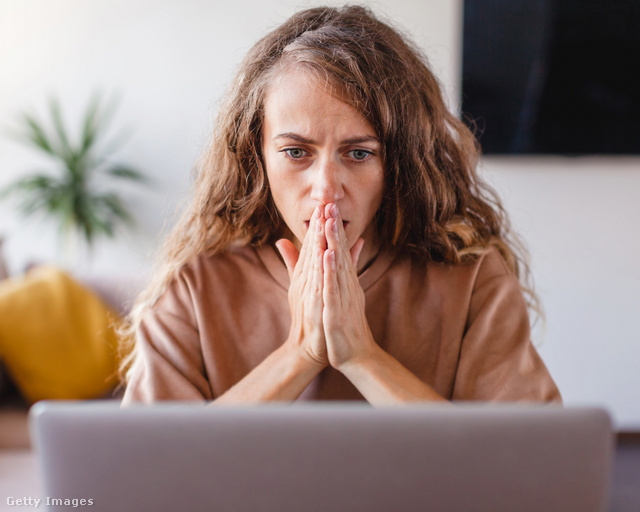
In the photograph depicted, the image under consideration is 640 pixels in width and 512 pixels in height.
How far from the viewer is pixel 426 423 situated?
0.48m

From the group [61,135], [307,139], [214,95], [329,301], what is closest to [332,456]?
[329,301]

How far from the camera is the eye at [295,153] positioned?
3.34ft

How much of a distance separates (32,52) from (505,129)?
2.18 m

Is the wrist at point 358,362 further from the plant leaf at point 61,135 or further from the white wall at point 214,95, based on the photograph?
the plant leaf at point 61,135

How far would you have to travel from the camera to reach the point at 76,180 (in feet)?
8.78

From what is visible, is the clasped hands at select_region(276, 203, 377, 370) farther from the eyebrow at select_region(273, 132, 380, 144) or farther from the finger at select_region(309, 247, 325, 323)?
the eyebrow at select_region(273, 132, 380, 144)

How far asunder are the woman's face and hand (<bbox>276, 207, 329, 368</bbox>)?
0.05 metres

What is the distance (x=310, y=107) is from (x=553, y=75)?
209 centimetres

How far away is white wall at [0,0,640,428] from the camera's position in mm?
2736

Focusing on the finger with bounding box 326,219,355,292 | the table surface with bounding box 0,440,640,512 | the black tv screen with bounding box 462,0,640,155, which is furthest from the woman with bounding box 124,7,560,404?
the black tv screen with bounding box 462,0,640,155

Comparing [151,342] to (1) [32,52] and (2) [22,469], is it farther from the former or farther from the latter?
(1) [32,52]

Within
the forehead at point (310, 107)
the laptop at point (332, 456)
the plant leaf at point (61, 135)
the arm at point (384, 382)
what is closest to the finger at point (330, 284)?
the arm at point (384, 382)

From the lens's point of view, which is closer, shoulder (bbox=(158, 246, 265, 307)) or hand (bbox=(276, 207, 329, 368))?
hand (bbox=(276, 207, 329, 368))

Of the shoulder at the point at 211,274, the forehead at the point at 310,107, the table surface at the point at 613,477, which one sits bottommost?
the table surface at the point at 613,477
